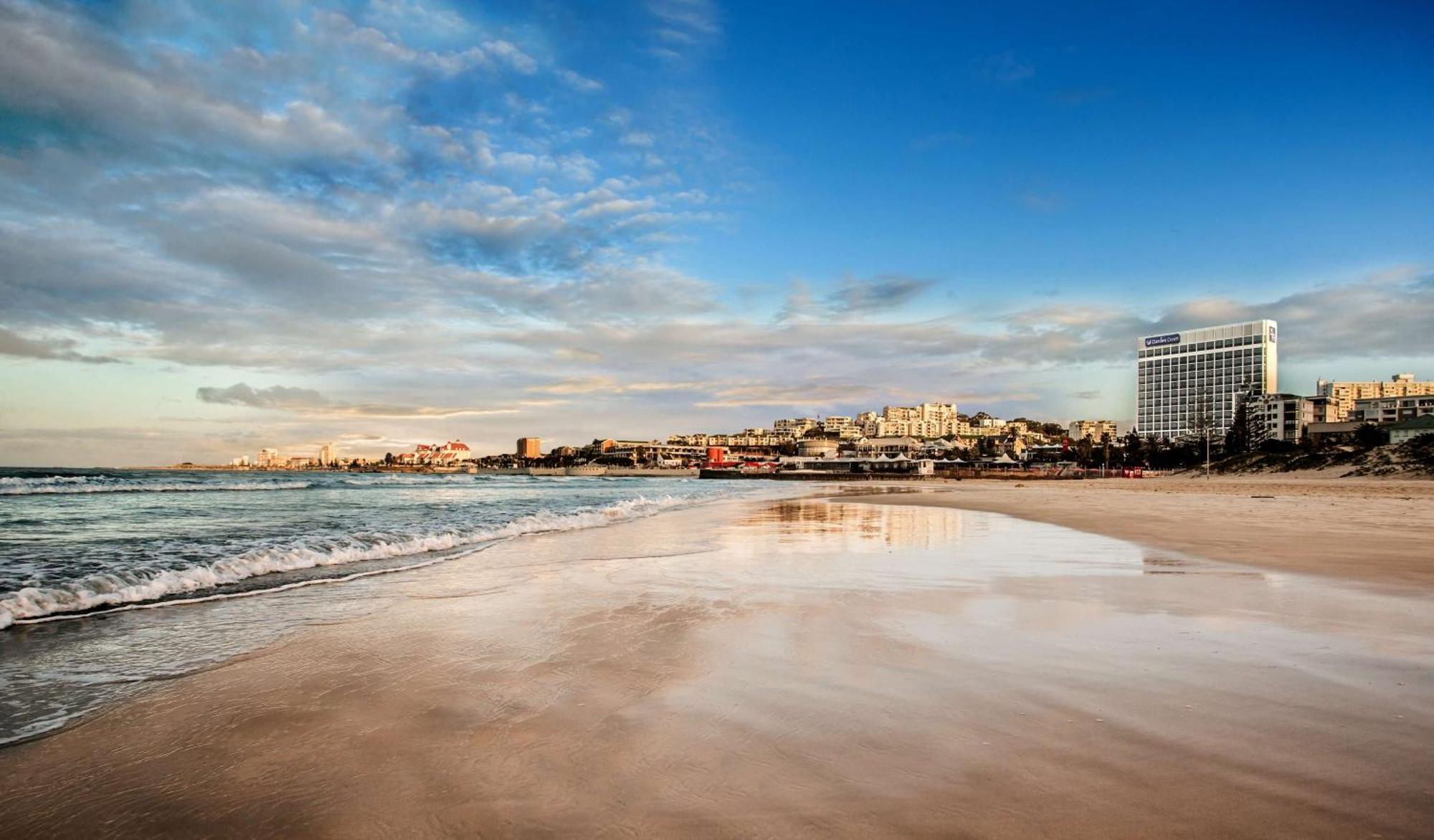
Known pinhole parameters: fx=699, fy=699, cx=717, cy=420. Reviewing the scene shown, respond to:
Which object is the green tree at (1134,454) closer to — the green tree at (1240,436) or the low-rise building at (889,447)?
A: the green tree at (1240,436)

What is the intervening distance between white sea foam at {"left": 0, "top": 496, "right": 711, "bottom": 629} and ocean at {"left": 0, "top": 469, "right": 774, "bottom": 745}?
0.02 m

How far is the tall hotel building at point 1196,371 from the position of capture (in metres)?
171

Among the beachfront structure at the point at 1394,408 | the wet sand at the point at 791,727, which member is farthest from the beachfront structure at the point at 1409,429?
the wet sand at the point at 791,727

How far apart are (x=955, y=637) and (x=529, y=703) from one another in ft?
11.1

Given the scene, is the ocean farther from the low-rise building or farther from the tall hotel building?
the tall hotel building

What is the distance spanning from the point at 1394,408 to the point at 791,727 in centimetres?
17431

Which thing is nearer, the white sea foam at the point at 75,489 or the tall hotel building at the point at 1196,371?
the white sea foam at the point at 75,489

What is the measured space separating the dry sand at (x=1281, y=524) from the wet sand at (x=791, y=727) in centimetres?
324

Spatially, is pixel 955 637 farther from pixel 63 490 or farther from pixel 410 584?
pixel 63 490

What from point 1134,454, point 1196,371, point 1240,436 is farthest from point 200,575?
point 1196,371

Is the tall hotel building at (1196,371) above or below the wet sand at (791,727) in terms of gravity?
above

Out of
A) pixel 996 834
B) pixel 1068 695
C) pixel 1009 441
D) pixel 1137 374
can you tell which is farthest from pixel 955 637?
pixel 1137 374

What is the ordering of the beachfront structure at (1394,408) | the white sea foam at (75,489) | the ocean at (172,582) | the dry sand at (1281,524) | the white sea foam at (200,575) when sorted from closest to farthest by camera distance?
the ocean at (172,582)
the white sea foam at (200,575)
the dry sand at (1281,524)
the white sea foam at (75,489)
the beachfront structure at (1394,408)

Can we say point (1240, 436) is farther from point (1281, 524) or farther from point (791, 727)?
point (791, 727)
